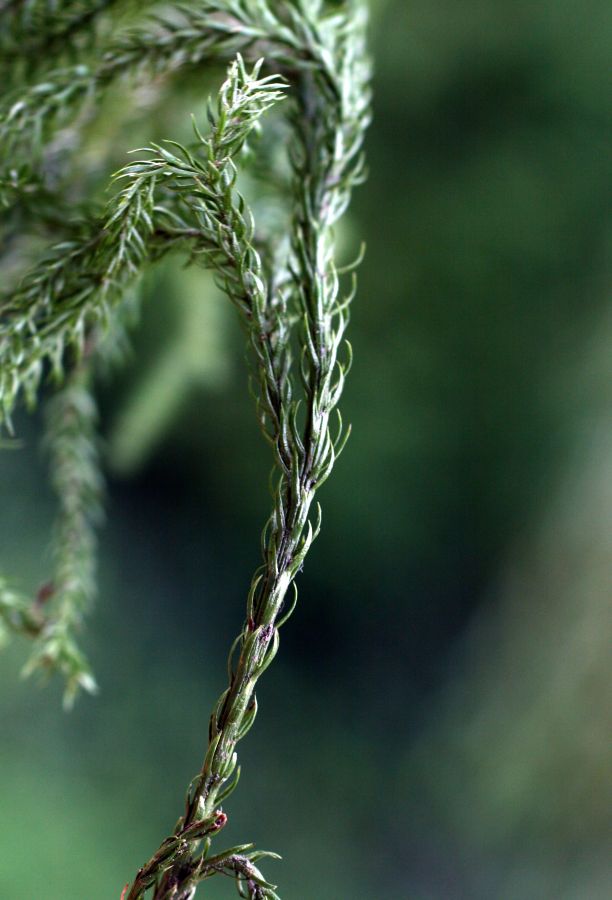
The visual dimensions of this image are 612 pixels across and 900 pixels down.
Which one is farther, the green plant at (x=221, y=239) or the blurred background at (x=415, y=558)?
the blurred background at (x=415, y=558)

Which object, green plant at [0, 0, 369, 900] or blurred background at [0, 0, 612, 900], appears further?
blurred background at [0, 0, 612, 900]

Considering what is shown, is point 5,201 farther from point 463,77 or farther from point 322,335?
point 463,77

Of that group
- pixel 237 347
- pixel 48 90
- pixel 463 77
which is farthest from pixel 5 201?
pixel 463 77

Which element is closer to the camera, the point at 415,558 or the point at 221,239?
the point at 221,239
